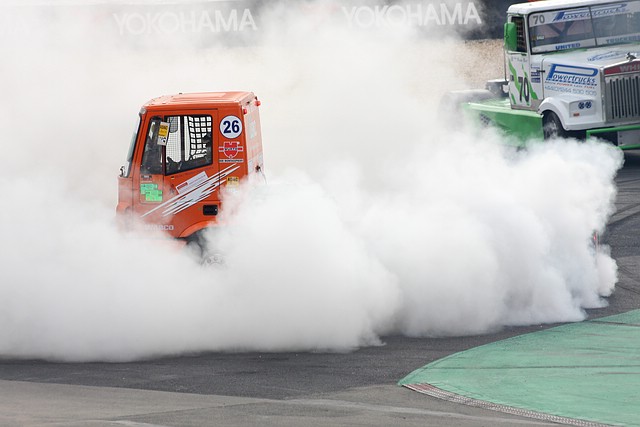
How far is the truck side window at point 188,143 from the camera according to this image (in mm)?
11289

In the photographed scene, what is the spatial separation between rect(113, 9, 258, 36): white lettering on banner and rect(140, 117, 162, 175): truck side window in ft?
12.0

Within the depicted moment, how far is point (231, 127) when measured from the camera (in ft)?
37.0

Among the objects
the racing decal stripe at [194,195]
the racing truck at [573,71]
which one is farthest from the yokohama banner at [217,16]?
the racing decal stripe at [194,195]

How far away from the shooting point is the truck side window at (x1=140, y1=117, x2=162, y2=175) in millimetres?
11312

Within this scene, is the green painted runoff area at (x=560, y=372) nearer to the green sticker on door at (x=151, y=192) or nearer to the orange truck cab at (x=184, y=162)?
the orange truck cab at (x=184, y=162)

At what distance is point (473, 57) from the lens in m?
24.8

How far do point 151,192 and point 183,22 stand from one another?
5.07 meters

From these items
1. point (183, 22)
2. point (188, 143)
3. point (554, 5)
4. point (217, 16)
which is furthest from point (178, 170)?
point (554, 5)

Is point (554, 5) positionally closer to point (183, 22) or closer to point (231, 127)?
point (183, 22)

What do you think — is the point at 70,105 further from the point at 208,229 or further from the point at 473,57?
the point at 473,57

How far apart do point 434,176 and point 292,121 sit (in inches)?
280

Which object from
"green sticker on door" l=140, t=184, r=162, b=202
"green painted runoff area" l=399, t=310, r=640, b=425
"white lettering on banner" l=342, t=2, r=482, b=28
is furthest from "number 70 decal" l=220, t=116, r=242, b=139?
"white lettering on banner" l=342, t=2, r=482, b=28

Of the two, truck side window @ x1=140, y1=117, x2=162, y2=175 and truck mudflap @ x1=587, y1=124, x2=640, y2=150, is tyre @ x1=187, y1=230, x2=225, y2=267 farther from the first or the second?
truck mudflap @ x1=587, y1=124, x2=640, y2=150

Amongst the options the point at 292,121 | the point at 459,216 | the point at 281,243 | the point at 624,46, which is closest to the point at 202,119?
the point at 281,243
